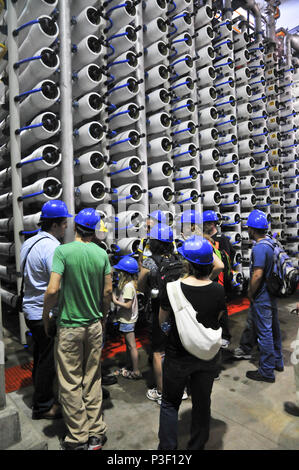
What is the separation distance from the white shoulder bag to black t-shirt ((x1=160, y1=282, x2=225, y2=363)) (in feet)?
0.14

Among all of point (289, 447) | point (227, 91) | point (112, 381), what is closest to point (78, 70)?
point (227, 91)

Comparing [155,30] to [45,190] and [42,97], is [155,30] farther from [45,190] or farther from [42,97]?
[45,190]

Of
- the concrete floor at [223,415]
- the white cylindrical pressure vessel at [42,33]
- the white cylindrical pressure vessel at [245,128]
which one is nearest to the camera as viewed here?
the concrete floor at [223,415]

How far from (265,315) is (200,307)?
5.77ft

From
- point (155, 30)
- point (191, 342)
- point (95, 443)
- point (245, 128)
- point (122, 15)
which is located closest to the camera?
point (191, 342)

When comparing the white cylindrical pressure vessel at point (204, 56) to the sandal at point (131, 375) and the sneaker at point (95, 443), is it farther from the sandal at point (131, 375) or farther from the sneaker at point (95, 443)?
the sneaker at point (95, 443)

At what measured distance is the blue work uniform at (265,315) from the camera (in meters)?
3.22

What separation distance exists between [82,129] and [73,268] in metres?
2.39

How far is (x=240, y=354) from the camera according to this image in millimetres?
3754

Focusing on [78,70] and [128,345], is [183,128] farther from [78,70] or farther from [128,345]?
[128,345]

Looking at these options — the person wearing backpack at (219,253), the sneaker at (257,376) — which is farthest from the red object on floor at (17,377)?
the sneaker at (257,376)

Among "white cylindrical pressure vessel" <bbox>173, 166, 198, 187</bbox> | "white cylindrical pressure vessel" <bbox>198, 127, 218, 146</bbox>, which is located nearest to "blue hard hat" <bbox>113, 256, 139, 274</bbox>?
"white cylindrical pressure vessel" <bbox>173, 166, 198, 187</bbox>

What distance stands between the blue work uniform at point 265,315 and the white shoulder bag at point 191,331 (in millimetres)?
1637

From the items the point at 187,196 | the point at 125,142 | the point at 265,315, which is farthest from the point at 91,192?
the point at 265,315
